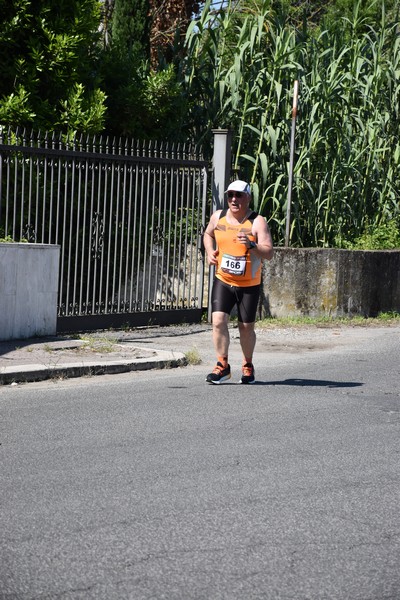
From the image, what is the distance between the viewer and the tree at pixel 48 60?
595 inches

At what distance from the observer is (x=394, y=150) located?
19.4 meters

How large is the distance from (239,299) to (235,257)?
418mm

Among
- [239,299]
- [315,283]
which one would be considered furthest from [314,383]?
[315,283]

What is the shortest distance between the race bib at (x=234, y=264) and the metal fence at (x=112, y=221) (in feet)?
11.2

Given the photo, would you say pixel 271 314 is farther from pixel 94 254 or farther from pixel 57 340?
A: pixel 57 340

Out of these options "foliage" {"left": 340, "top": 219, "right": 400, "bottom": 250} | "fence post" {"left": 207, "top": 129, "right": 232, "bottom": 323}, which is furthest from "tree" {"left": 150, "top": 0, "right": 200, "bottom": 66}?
"fence post" {"left": 207, "top": 129, "right": 232, "bottom": 323}

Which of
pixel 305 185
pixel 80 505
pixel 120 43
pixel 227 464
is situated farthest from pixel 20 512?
pixel 120 43

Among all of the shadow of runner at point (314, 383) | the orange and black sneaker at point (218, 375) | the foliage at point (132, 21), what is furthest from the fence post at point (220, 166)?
the foliage at point (132, 21)

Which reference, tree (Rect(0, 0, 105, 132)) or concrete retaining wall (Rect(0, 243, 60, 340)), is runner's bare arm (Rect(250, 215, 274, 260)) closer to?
concrete retaining wall (Rect(0, 243, 60, 340))

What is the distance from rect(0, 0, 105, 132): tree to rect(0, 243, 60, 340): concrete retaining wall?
3.10 meters

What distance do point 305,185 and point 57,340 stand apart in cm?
607

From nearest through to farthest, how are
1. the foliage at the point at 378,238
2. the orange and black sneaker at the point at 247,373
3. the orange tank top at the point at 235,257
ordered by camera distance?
the orange tank top at the point at 235,257 → the orange and black sneaker at the point at 247,373 → the foliage at the point at 378,238

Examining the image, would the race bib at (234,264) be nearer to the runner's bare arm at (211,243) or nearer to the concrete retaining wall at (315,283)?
the runner's bare arm at (211,243)

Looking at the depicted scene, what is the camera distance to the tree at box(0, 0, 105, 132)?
49.6 ft
